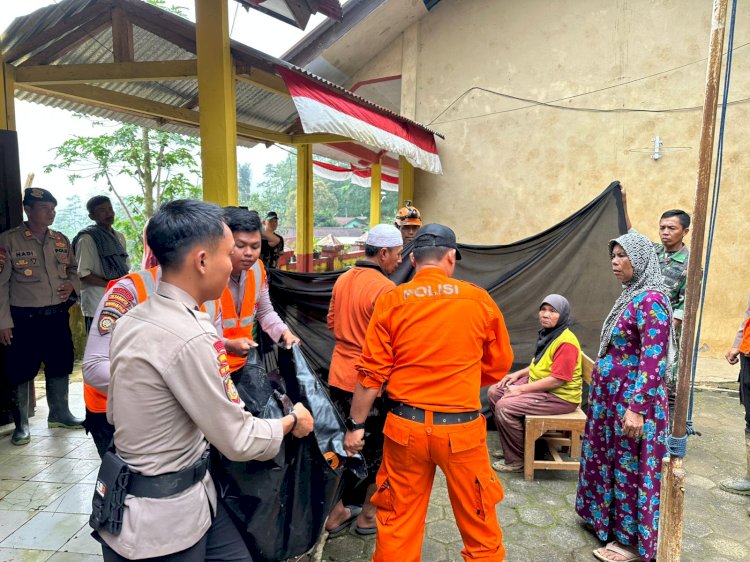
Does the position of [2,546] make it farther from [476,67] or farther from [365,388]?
[476,67]

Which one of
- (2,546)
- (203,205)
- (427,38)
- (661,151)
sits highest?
(427,38)

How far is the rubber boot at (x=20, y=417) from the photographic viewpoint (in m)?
4.10

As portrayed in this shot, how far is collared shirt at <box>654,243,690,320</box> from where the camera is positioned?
152 inches

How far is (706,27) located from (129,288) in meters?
7.50

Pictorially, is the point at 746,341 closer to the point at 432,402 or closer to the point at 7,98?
the point at 432,402

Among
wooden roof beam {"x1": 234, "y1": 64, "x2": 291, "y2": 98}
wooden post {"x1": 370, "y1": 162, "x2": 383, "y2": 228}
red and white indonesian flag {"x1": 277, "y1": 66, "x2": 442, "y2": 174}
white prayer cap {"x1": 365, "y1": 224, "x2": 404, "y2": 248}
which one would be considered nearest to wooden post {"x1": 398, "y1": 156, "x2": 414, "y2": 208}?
red and white indonesian flag {"x1": 277, "y1": 66, "x2": 442, "y2": 174}

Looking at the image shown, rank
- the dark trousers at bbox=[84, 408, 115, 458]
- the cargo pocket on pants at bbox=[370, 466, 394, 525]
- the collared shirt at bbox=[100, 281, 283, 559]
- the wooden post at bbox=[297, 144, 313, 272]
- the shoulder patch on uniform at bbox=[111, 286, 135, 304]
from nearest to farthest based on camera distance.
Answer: the collared shirt at bbox=[100, 281, 283, 559], the shoulder patch on uniform at bbox=[111, 286, 135, 304], the dark trousers at bbox=[84, 408, 115, 458], the cargo pocket on pants at bbox=[370, 466, 394, 525], the wooden post at bbox=[297, 144, 313, 272]

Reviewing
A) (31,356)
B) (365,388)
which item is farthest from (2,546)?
(365,388)

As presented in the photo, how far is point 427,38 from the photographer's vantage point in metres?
7.71

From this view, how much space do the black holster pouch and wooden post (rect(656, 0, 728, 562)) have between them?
1.96m

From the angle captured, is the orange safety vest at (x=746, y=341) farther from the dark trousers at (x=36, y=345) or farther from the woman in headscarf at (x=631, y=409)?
the dark trousers at (x=36, y=345)

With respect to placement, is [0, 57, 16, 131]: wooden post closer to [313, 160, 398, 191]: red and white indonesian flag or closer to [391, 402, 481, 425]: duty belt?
[391, 402, 481, 425]: duty belt

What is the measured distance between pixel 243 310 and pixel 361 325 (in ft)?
2.17

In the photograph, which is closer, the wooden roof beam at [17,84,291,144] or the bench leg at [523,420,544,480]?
the bench leg at [523,420,544,480]
